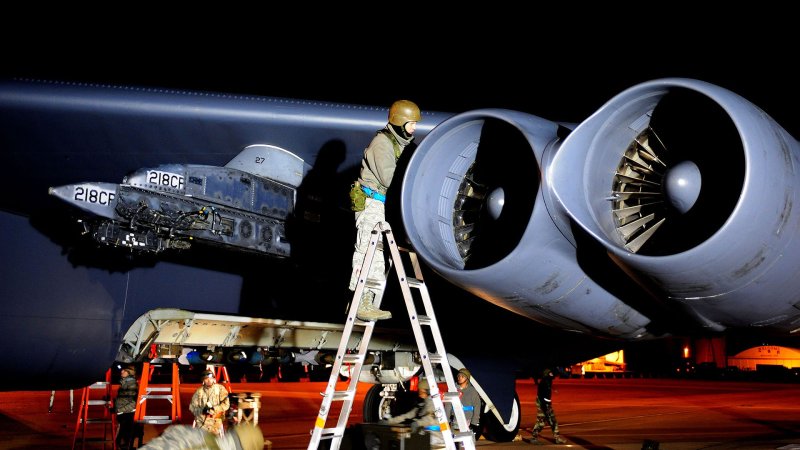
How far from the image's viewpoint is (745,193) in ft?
11.8

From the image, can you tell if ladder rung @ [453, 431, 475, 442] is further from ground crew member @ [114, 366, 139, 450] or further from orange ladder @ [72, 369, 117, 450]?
ground crew member @ [114, 366, 139, 450]

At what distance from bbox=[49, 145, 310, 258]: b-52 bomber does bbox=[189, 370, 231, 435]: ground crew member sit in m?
1.09

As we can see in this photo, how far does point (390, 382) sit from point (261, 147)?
3099 millimetres

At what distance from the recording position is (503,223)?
4.89 m

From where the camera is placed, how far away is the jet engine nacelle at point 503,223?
172 inches

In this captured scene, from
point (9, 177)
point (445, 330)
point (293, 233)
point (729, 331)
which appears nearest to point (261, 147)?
point (293, 233)

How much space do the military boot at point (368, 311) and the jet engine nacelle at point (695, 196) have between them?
1.25 meters

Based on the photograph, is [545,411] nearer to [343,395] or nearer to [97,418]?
[97,418]

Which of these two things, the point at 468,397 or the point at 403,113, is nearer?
the point at 403,113

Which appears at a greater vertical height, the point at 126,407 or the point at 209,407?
the point at 209,407

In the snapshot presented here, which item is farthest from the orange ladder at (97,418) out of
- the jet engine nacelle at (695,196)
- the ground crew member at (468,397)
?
the jet engine nacelle at (695,196)

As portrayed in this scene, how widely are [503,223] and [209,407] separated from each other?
7.21 ft

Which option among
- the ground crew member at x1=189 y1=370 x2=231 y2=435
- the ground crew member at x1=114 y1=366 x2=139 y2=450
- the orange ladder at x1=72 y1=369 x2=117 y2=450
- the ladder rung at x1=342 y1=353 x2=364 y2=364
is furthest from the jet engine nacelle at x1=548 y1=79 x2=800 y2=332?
the ground crew member at x1=114 y1=366 x2=139 y2=450

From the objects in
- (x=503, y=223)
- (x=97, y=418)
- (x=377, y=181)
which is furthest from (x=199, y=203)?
(x=97, y=418)
